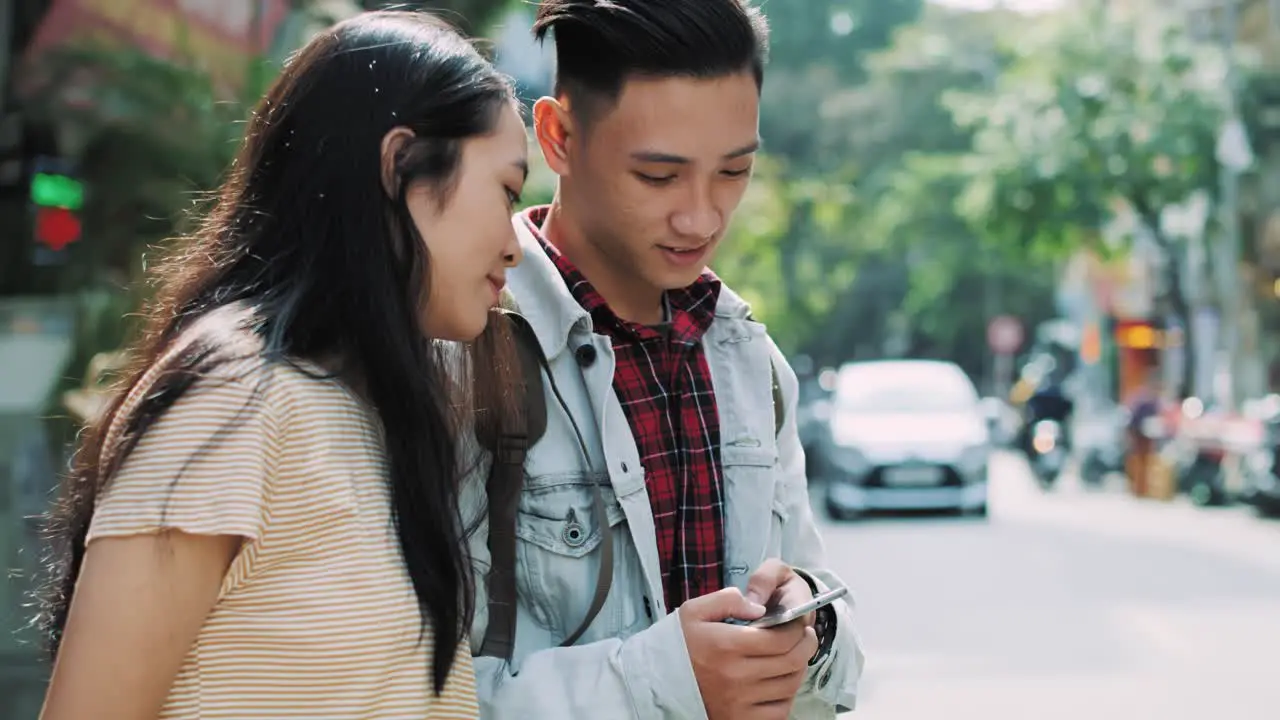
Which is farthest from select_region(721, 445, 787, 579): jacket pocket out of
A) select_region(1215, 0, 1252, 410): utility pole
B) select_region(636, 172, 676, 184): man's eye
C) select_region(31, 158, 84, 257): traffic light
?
select_region(1215, 0, 1252, 410): utility pole

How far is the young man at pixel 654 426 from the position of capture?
7.11 feet

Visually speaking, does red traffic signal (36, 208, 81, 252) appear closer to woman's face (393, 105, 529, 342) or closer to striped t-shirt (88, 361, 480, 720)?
woman's face (393, 105, 529, 342)

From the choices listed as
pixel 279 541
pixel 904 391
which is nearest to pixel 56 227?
pixel 279 541

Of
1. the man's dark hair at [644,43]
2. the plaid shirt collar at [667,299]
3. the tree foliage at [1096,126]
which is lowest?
the plaid shirt collar at [667,299]

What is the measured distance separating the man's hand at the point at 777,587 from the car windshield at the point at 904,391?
16.7 meters

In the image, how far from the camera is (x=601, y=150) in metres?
2.47

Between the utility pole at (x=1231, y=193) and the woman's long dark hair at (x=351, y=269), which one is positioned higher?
the utility pole at (x=1231, y=193)

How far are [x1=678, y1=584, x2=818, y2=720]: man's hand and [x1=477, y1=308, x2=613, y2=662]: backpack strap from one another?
161mm

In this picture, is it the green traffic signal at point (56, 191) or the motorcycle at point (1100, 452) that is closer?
the green traffic signal at point (56, 191)

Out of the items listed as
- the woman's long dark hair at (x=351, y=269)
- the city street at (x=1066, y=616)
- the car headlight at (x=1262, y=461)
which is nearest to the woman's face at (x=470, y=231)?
the woman's long dark hair at (x=351, y=269)

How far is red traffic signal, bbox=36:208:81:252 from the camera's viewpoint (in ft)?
33.6

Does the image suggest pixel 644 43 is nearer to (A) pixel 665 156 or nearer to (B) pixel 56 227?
(A) pixel 665 156

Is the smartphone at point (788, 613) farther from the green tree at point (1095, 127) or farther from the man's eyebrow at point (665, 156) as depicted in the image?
the green tree at point (1095, 127)

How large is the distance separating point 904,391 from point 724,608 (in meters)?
17.3
